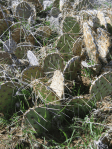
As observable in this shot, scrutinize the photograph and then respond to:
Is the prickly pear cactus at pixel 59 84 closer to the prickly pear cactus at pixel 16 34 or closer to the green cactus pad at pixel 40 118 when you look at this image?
the green cactus pad at pixel 40 118

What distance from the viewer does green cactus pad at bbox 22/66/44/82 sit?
147cm

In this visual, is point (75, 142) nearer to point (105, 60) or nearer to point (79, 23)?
point (105, 60)

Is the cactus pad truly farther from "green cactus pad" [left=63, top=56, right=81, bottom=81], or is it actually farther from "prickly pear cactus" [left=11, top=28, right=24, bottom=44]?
"green cactus pad" [left=63, top=56, right=81, bottom=81]

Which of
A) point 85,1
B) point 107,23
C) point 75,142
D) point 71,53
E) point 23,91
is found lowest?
point 75,142

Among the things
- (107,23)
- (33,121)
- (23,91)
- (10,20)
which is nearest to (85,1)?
(107,23)

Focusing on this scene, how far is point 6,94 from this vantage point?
4.47 ft

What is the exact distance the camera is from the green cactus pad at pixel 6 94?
4.38 ft

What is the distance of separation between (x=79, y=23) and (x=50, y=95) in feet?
4.46

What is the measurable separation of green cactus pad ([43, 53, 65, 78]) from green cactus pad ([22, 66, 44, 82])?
55mm

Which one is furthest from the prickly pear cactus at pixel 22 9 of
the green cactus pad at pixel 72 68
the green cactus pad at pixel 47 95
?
the green cactus pad at pixel 47 95

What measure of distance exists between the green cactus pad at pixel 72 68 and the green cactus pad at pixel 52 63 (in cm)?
15

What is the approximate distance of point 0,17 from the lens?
8.47 ft

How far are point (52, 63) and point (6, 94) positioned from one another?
0.53 meters

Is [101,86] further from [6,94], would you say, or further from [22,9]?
[22,9]
